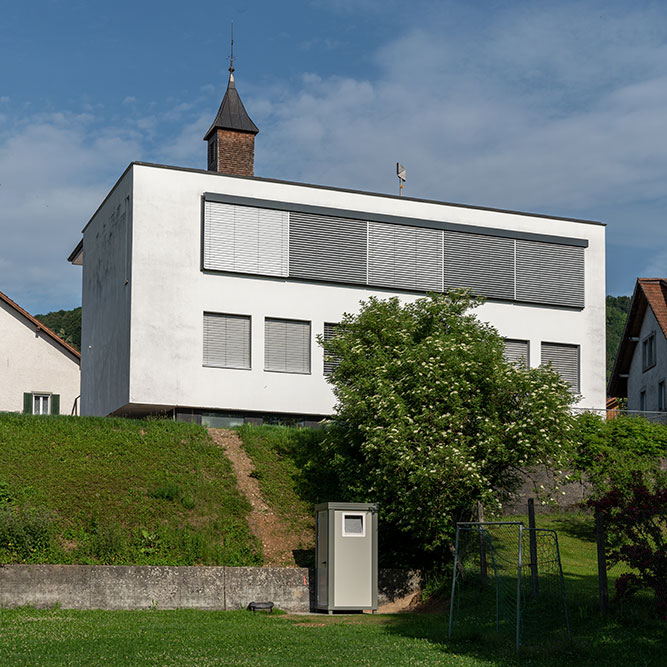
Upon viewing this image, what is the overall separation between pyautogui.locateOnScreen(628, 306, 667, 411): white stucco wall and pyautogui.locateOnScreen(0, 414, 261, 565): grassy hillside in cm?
2276

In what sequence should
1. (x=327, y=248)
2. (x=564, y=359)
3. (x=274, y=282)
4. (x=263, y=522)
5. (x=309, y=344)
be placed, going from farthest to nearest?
(x=564, y=359) < (x=327, y=248) < (x=309, y=344) < (x=274, y=282) < (x=263, y=522)

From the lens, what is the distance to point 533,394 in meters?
22.9

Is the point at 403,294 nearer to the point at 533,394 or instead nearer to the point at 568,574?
the point at 533,394

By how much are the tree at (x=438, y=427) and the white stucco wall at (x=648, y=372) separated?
21124mm

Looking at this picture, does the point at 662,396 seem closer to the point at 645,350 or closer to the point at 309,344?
the point at 645,350

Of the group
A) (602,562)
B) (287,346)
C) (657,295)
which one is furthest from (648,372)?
(602,562)

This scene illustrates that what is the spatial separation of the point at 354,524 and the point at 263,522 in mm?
3911

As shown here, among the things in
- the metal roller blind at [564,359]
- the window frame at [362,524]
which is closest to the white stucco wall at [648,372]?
the metal roller blind at [564,359]

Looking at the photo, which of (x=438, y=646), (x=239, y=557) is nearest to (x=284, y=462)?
(x=239, y=557)

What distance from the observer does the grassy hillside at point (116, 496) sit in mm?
21219

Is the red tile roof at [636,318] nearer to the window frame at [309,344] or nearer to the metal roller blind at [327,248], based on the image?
the metal roller blind at [327,248]

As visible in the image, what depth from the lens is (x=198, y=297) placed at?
3397 centimetres

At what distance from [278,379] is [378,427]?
12510mm

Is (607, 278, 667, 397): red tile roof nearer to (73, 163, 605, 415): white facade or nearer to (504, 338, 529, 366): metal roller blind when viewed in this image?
(504, 338, 529, 366): metal roller blind
